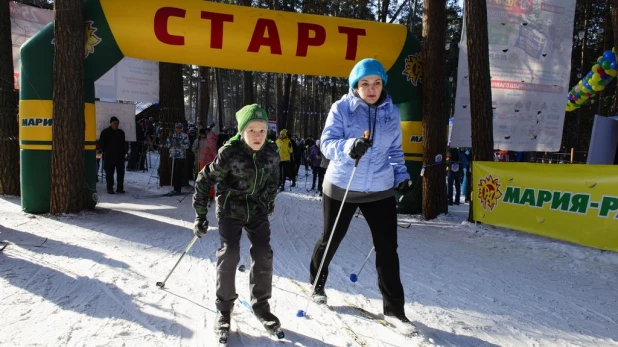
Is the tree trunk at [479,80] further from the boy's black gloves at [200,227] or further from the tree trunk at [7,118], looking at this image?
the tree trunk at [7,118]

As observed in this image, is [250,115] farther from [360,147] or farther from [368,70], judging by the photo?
[368,70]

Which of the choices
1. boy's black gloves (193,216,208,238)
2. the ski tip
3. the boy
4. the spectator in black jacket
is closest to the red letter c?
the spectator in black jacket

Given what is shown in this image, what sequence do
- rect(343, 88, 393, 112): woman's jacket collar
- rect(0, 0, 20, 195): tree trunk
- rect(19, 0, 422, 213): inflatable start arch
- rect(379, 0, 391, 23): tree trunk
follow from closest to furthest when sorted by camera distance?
rect(343, 88, 393, 112): woman's jacket collar, rect(19, 0, 422, 213): inflatable start arch, rect(0, 0, 20, 195): tree trunk, rect(379, 0, 391, 23): tree trunk

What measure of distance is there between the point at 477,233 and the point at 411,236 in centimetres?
120

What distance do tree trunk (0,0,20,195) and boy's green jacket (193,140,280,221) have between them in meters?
7.25

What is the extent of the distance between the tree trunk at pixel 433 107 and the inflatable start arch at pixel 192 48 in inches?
10.1

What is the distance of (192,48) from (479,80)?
17.2ft

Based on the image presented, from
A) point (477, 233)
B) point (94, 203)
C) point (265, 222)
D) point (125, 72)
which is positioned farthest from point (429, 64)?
point (125, 72)

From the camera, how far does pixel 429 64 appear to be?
812 cm

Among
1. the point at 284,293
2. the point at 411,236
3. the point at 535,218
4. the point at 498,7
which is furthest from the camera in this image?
the point at 498,7

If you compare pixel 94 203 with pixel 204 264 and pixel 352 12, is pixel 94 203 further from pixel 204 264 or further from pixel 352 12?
pixel 352 12

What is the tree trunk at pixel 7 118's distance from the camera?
7.84 meters

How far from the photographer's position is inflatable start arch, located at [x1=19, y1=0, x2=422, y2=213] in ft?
21.6

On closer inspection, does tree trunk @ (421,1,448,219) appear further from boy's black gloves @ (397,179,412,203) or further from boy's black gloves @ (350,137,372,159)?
boy's black gloves @ (350,137,372,159)
